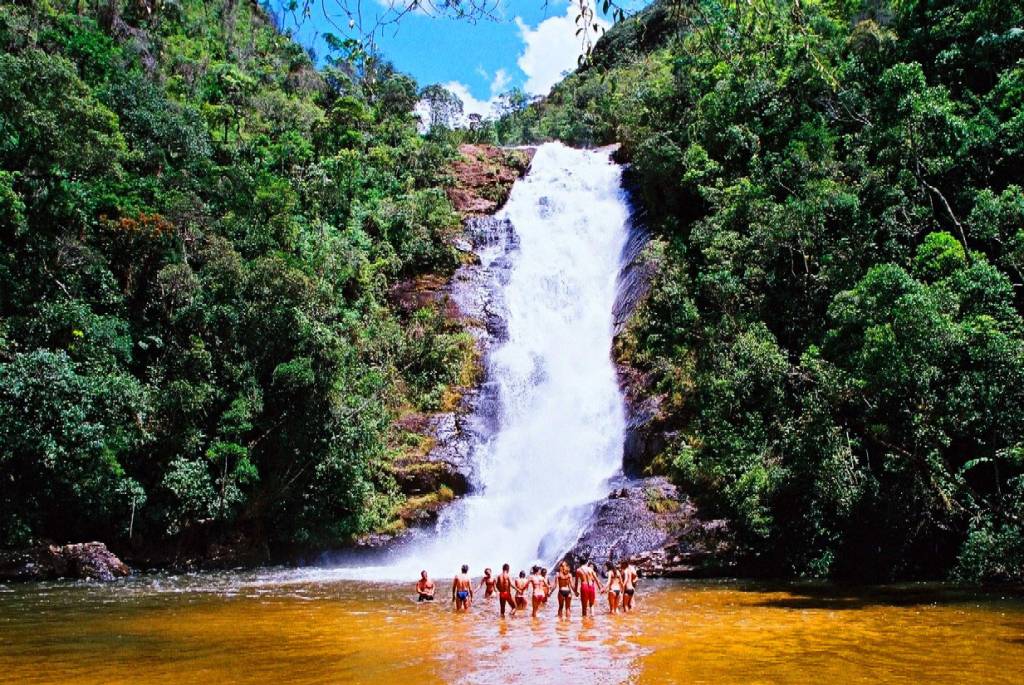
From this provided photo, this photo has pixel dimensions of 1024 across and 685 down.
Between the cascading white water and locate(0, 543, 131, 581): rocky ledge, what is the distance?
605cm

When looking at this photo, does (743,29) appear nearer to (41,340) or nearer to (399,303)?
(41,340)

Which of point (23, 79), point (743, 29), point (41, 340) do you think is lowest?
point (743, 29)

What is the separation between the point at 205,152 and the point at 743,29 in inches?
1199

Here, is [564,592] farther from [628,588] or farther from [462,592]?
[462,592]

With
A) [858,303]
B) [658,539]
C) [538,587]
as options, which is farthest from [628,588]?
[858,303]

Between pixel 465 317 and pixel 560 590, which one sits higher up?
pixel 465 317

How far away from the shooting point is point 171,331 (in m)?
24.5

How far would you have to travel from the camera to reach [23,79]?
21.4 metres

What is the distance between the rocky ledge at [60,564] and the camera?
19.6 metres

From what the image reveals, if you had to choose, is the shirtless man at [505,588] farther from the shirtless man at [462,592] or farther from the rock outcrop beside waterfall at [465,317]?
the rock outcrop beside waterfall at [465,317]

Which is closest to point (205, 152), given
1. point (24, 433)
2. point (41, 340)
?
point (41, 340)

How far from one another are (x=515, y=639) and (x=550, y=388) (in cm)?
1651

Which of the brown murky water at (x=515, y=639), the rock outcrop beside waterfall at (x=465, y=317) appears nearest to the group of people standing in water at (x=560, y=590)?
the brown murky water at (x=515, y=639)

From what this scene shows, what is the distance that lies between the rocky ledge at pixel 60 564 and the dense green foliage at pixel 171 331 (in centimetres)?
60
